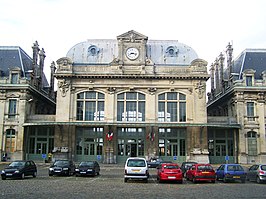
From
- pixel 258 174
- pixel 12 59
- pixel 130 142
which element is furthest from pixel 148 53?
pixel 258 174

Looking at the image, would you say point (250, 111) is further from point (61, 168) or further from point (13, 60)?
point (13, 60)

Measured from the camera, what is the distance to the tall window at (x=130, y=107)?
155 feet

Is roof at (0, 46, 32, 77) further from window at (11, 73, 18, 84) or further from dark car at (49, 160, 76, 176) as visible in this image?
dark car at (49, 160, 76, 176)

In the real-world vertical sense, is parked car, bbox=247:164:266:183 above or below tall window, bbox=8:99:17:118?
below

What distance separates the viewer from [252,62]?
51.7 meters

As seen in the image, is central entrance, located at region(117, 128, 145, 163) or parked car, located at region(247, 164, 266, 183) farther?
central entrance, located at region(117, 128, 145, 163)

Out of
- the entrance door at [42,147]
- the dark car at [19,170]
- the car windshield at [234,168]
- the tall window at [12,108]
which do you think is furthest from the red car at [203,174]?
the tall window at [12,108]

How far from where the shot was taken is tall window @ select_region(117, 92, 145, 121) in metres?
47.2

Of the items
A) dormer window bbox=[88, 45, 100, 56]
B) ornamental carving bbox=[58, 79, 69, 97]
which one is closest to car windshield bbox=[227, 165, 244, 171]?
ornamental carving bbox=[58, 79, 69, 97]

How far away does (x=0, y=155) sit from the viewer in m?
46.1

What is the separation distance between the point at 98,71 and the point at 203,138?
16983 mm

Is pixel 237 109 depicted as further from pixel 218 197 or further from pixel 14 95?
pixel 218 197

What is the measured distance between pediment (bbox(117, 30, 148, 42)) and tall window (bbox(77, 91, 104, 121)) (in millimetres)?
8662

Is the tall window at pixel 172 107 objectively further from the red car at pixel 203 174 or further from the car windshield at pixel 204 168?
the car windshield at pixel 204 168
